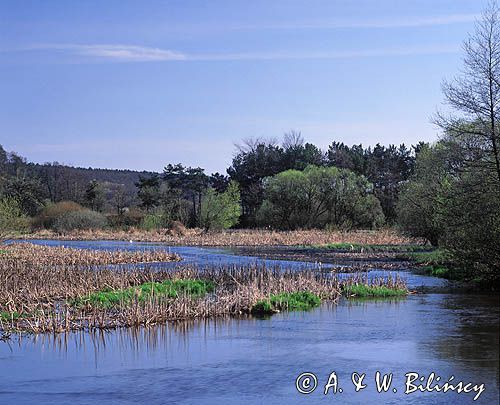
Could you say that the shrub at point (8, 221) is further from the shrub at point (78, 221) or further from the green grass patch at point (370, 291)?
the green grass patch at point (370, 291)

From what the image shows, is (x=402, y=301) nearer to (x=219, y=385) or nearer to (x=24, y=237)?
(x=219, y=385)

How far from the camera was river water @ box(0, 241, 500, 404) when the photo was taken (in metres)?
13.6

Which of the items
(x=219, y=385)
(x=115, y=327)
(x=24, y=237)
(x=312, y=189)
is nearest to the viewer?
(x=219, y=385)

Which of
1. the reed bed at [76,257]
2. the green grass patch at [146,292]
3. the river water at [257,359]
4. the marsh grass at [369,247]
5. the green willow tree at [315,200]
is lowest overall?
the river water at [257,359]

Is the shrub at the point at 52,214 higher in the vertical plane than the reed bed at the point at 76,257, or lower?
higher

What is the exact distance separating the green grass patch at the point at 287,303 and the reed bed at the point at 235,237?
108ft

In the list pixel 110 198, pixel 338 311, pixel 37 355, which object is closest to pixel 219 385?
pixel 37 355

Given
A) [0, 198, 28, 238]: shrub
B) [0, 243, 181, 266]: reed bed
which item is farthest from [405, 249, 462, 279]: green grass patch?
[0, 198, 28, 238]: shrub

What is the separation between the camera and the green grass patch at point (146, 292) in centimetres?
2268

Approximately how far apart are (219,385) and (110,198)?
12927 cm

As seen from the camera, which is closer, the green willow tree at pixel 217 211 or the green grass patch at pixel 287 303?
the green grass patch at pixel 287 303

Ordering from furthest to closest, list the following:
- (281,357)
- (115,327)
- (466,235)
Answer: (466,235), (115,327), (281,357)

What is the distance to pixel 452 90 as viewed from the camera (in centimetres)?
3030

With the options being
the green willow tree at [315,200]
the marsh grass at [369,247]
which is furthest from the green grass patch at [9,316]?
the green willow tree at [315,200]
